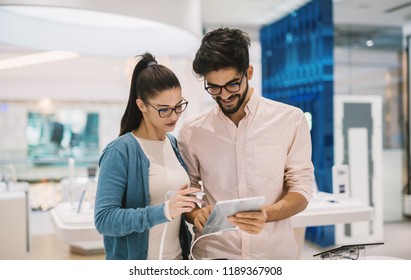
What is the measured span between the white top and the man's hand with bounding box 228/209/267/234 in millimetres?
204

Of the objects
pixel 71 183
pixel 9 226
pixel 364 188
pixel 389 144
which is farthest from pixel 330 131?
pixel 9 226

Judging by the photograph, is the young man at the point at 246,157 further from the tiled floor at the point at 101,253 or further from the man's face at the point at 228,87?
the tiled floor at the point at 101,253

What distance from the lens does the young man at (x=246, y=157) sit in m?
1.36

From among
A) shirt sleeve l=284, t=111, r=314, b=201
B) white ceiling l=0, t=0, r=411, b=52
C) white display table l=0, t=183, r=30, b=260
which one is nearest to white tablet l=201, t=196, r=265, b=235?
shirt sleeve l=284, t=111, r=314, b=201

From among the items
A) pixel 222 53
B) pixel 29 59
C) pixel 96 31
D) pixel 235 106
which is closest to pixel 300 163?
pixel 235 106

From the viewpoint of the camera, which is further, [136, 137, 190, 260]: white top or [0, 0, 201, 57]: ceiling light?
[0, 0, 201, 57]: ceiling light

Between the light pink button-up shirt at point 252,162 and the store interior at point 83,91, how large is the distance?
37 centimetres

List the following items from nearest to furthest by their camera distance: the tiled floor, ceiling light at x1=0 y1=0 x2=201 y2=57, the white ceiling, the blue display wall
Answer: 1. ceiling light at x1=0 y1=0 x2=201 y2=57
2. the tiled floor
3. the white ceiling
4. the blue display wall

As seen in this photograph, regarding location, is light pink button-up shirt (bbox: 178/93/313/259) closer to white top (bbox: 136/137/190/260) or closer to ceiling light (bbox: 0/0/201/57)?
white top (bbox: 136/137/190/260)

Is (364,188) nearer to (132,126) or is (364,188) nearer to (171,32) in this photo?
(171,32)

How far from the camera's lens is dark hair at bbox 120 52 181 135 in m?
1.27

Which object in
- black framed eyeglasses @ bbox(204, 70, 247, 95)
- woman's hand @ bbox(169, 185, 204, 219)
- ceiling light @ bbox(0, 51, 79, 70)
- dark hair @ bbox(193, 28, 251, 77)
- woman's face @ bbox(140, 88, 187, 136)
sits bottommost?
woman's hand @ bbox(169, 185, 204, 219)

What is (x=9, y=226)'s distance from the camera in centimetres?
288

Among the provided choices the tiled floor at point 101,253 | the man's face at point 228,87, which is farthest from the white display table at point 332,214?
the man's face at point 228,87
